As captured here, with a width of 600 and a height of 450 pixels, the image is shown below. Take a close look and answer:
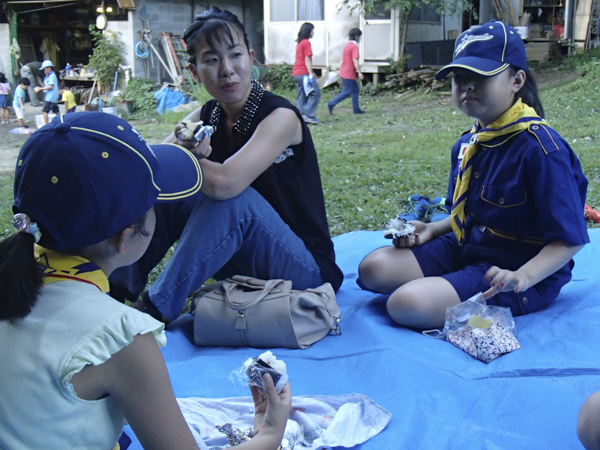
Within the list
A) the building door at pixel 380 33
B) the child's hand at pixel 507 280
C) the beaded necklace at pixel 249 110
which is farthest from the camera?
the building door at pixel 380 33

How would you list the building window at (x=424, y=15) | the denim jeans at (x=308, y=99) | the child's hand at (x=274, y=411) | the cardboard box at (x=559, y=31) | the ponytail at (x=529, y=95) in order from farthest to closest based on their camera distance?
the cardboard box at (x=559, y=31) < the building window at (x=424, y=15) < the denim jeans at (x=308, y=99) < the ponytail at (x=529, y=95) < the child's hand at (x=274, y=411)

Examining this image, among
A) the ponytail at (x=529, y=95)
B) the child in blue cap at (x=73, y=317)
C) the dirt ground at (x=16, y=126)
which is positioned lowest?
the dirt ground at (x=16, y=126)

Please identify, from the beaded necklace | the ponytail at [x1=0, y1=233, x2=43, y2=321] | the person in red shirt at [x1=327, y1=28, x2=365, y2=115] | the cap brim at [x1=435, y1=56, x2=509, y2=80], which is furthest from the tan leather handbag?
the person in red shirt at [x1=327, y1=28, x2=365, y2=115]

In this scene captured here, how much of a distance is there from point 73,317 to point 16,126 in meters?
14.1

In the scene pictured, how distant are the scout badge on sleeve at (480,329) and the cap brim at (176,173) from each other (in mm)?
1218

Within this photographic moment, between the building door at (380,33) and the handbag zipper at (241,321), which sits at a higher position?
the building door at (380,33)

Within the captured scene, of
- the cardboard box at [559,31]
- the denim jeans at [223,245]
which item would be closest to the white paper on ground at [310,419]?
the denim jeans at [223,245]

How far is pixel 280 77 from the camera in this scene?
15.6 metres

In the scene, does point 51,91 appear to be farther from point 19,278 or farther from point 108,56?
point 19,278

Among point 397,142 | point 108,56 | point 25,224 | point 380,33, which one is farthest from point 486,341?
point 108,56

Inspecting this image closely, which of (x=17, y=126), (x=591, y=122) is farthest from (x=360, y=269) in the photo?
(x=17, y=126)

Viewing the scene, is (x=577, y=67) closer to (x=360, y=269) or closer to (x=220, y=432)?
(x=360, y=269)

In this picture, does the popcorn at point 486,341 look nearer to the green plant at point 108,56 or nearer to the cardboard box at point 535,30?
the green plant at point 108,56

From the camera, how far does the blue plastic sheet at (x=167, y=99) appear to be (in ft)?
44.4
